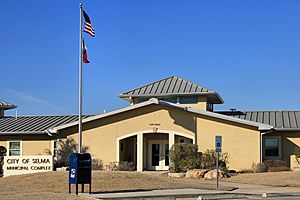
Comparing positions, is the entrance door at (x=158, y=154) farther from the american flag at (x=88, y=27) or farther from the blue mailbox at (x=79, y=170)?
the blue mailbox at (x=79, y=170)

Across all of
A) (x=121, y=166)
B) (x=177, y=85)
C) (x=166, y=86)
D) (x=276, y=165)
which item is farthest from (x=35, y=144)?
(x=276, y=165)

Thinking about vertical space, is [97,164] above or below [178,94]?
below

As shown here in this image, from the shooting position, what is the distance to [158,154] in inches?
1422

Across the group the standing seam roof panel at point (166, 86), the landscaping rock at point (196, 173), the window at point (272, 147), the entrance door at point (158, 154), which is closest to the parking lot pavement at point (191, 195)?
the landscaping rock at point (196, 173)

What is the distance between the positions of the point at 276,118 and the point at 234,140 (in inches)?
247

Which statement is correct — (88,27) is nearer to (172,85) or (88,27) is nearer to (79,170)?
(79,170)

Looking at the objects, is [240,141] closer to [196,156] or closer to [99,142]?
[196,156]

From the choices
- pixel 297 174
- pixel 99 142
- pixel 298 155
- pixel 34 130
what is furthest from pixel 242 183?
pixel 34 130

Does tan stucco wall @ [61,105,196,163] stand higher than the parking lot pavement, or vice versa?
tan stucco wall @ [61,105,196,163]

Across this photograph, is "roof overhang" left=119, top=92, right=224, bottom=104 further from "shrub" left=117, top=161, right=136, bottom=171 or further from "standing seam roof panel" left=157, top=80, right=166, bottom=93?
"shrub" left=117, top=161, right=136, bottom=171

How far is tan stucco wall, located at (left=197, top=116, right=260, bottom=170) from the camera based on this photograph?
3297 cm

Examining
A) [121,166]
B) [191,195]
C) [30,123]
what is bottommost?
[191,195]

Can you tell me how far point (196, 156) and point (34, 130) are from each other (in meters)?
12.6

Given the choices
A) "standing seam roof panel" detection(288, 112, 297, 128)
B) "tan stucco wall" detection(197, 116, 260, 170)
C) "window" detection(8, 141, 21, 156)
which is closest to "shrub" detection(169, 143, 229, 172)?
"tan stucco wall" detection(197, 116, 260, 170)
